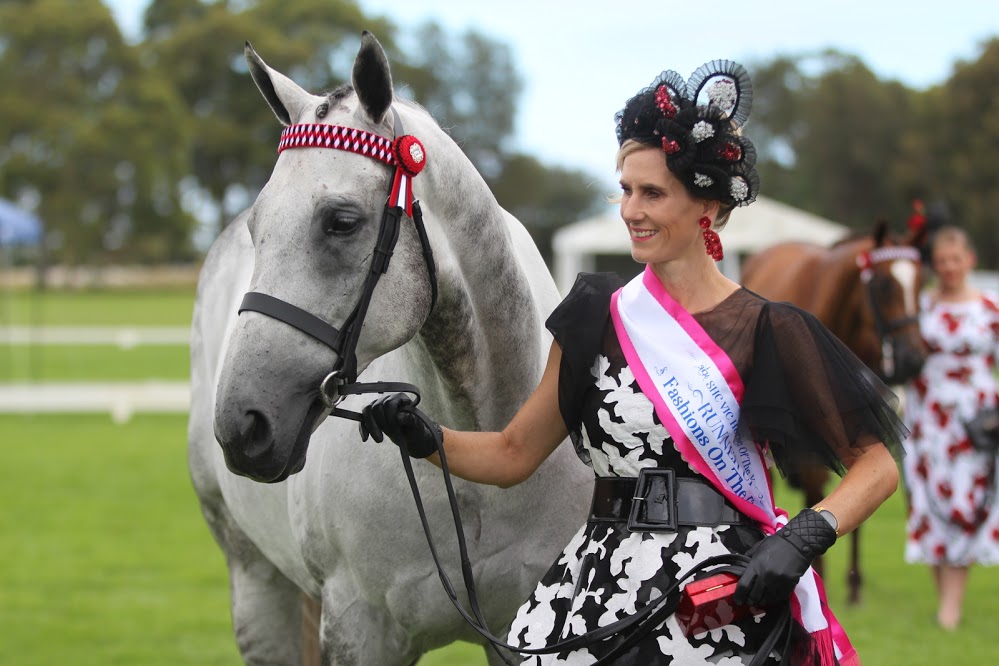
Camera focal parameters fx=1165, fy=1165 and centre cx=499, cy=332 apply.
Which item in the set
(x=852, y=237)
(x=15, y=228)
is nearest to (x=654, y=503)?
(x=852, y=237)

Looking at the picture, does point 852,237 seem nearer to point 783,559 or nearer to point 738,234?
point 783,559

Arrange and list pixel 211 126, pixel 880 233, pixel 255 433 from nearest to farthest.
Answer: pixel 255 433 < pixel 880 233 < pixel 211 126

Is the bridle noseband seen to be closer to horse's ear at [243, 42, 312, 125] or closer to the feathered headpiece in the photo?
horse's ear at [243, 42, 312, 125]

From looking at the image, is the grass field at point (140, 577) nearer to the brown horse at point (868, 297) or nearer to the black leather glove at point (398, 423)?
the brown horse at point (868, 297)

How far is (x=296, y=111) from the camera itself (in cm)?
263

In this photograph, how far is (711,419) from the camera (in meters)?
2.39

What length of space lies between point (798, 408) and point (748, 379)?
119mm

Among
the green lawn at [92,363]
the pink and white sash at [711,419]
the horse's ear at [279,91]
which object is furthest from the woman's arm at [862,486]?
the green lawn at [92,363]

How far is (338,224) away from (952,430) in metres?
5.27

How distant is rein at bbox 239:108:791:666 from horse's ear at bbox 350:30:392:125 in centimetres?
6

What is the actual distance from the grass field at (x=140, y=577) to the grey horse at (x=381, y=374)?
113 inches

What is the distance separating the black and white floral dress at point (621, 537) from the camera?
92.8 inches

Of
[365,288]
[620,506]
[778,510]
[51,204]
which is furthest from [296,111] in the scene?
[51,204]

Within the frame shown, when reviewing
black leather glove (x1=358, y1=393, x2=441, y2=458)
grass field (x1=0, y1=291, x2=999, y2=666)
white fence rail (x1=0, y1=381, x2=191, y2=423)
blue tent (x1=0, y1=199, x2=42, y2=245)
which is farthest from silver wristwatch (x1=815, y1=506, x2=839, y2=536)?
blue tent (x1=0, y1=199, x2=42, y2=245)
